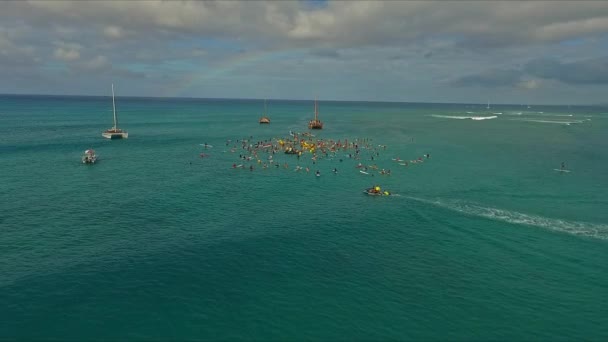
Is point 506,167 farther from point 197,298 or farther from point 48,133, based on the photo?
point 48,133

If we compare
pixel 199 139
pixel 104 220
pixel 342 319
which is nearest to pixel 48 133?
pixel 199 139

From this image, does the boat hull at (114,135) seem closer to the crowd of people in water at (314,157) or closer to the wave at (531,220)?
the crowd of people in water at (314,157)

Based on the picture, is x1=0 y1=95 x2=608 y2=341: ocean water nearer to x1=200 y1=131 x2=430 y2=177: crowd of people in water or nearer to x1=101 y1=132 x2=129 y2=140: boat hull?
x1=200 y1=131 x2=430 y2=177: crowd of people in water

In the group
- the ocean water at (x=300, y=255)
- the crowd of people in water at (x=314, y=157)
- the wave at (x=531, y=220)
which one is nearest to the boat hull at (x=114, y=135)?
the crowd of people in water at (x=314, y=157)

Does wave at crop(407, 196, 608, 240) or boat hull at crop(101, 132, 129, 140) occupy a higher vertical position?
boat hull at crop(101, 132, 129, 140)

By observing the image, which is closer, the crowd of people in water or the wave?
the wave

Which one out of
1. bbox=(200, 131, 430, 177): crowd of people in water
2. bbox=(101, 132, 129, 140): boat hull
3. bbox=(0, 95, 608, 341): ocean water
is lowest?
bbox=(0, 95, 608, 341): ocean water

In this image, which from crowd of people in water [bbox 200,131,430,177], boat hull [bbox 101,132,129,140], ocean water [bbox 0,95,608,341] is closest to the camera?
ocean water [bbox 0,95,608,341]

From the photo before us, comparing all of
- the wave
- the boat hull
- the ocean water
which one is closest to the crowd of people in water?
the ocean water
